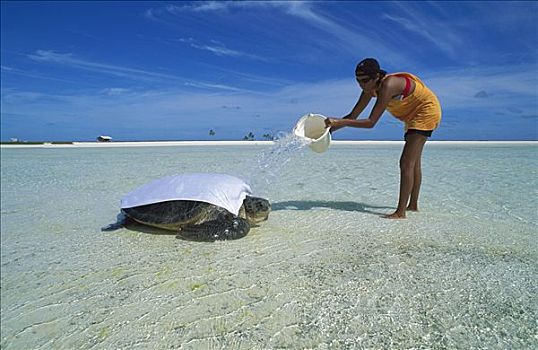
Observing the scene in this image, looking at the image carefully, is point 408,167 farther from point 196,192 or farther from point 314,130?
point 196,192

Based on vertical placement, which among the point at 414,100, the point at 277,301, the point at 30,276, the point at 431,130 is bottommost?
the point at 30,276

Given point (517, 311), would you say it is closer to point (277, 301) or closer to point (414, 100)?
point (277, 301)

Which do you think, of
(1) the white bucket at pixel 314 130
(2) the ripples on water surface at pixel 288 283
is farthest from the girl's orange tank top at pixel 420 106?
(2) the ripples on water surface at pixel 288 283

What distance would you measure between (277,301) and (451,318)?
1.04 metres

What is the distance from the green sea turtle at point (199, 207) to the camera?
375 centimetres

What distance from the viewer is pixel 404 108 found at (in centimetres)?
432

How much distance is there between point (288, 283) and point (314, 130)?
8.69 ft

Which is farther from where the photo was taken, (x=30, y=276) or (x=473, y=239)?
(x=473, y=239)

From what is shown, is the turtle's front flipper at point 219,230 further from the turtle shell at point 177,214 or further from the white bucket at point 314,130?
the white bucket at point 314,130

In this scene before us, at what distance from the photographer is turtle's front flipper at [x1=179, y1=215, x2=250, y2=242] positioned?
12.0 feet

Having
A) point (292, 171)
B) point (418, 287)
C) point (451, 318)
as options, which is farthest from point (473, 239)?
point (292, 171)

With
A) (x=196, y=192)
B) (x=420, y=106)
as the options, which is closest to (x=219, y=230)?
(x=196, y=192)

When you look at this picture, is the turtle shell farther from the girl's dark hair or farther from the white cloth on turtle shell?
the girl's dark hair

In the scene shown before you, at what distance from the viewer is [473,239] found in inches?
134
